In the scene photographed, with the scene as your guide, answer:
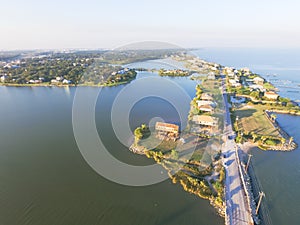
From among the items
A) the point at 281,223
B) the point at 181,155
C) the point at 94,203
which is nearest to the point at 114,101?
the point at 181,155

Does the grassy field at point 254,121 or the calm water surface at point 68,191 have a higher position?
the calm water surface at point 68,191

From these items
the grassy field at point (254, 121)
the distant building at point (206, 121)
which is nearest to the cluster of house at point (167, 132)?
the distant building at point (206, 121)

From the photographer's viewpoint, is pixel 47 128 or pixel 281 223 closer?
pixel 281 223

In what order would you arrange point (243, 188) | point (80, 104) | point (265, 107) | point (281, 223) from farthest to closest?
point (80, 104), point (265, 107), point (243, 188), point (281, 223)

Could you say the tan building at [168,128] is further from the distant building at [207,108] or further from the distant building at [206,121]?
the distant building at [207,108]

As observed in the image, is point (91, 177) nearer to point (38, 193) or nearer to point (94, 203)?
point (94, 203)

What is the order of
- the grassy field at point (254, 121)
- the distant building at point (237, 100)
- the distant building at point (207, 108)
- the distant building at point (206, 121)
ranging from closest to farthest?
the grassy field at point (254, 121)
the distant building at point (206, 121)
the distant building at point (207, 108)
the distant building at point (237, 100)

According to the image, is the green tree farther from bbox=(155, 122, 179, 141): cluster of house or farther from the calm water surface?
bbox=(155, 122, 179, 141): cluster of house
